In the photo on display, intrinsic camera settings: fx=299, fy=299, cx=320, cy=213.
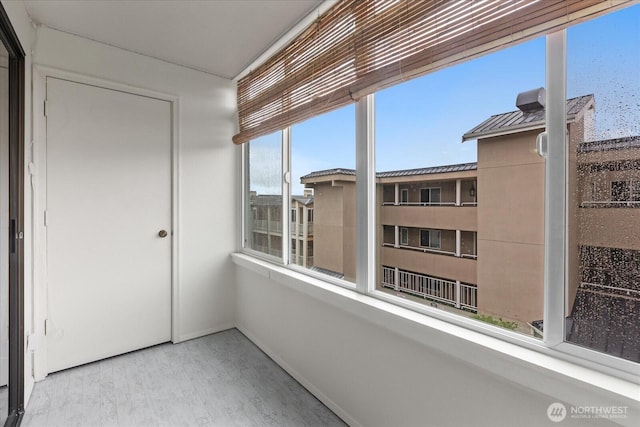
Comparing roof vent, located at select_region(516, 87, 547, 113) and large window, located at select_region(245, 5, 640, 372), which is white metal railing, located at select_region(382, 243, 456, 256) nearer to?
large window, located at select_region(245, 5, 640, 372)

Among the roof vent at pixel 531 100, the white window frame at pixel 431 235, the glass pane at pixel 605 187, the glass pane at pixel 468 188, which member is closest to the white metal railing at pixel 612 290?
the glass pane at pixel 605 187

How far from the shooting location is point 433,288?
4.46 ft

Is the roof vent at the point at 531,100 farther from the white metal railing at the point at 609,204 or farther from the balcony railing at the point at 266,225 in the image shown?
the balcony railing at the point at 266,225

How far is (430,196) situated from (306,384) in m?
1.45

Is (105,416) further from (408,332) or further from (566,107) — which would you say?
(566,107)

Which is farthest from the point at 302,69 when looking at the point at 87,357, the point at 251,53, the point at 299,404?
the point at 87,357

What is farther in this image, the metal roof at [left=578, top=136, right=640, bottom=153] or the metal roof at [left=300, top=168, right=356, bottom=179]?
the metal roof at [left=300, top=168, right=356, bottom=179]

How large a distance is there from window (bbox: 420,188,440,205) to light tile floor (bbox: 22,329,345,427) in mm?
→ 1294

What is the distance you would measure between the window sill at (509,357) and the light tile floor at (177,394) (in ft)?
2.51

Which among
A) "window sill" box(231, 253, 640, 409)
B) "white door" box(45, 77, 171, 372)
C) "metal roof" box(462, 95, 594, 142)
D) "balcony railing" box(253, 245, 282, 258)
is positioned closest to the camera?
"window sill" box(231, 253, 640, 409)

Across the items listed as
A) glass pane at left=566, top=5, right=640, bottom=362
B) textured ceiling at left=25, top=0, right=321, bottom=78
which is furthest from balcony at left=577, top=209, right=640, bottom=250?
textured ceiling at left=25, top=0, right=321, bottom=78

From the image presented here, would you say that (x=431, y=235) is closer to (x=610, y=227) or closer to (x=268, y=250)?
(x=610, y=227)

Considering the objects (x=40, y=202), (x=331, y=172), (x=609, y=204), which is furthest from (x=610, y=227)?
(x=40, y=202)

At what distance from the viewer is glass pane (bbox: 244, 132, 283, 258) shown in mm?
2438
